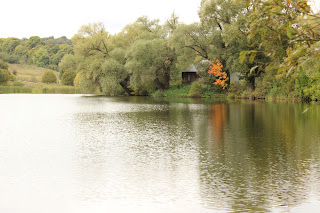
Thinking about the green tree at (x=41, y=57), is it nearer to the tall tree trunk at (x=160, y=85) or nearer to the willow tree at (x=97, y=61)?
the willow tree at (x=97, y=61)

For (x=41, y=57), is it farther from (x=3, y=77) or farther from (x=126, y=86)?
(x=126, y=86)

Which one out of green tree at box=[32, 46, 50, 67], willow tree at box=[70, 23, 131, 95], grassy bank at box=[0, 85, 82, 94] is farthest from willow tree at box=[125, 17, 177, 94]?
green tree at box=[32, 46, 50, 67]

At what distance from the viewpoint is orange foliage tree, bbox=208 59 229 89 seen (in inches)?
2327

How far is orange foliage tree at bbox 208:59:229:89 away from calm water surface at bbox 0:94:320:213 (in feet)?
121

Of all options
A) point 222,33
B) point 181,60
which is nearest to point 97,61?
point 181,60

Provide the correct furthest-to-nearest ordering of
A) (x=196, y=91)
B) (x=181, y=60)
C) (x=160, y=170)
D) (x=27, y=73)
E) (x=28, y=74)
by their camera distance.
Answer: (x=27, y=73) < (x=28, y=74) < (x=196, y=91) < (x=181, y=60) < (x=160, y=170)

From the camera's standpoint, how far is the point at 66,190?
10430 millimetres

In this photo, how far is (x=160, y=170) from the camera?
12.6 m

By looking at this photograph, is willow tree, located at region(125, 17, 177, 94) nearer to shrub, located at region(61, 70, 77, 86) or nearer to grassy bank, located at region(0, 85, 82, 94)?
grassy bank, located at region(0, 85, 82, 94)

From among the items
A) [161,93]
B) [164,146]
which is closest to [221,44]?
[161,93]

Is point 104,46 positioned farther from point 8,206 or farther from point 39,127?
point 8,206

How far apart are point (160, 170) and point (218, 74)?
4817cm

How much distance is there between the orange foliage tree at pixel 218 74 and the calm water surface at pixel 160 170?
36.7m

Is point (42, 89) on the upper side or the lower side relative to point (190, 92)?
upper
